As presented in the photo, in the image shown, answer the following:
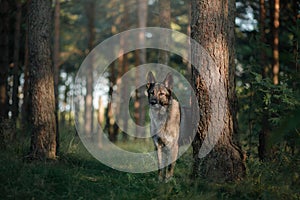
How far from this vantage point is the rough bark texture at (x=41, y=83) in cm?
986

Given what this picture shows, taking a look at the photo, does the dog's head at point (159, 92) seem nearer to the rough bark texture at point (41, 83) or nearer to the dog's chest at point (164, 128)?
the dog's chest at point (164, 128)

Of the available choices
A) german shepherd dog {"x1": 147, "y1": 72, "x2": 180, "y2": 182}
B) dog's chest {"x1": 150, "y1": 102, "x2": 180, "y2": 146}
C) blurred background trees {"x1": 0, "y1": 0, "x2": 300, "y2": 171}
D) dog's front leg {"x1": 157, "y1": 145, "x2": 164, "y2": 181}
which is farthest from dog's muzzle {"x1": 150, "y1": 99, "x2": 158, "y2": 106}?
blurred background trees {"x1": 0, "y1": 0, "x2": 300, "y2": 171}

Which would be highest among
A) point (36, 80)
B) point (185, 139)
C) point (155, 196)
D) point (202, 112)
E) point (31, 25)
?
point (31, 25)

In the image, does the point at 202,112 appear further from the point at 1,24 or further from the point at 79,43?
the point at 79,43

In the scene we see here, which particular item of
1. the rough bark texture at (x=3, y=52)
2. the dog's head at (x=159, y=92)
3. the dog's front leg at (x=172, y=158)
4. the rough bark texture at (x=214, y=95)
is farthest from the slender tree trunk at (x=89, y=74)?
the rough bark texture at (x=214, y=95)

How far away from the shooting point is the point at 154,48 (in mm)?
30047

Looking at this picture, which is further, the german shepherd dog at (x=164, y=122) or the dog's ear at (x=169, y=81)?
the dog's ear at (x=169, y=81)

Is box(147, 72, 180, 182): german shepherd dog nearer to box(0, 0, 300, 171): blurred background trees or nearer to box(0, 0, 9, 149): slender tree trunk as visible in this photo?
box(0, 0, 300, 171): blurred background trees

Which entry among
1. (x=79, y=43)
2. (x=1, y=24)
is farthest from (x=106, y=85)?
(x=1, y=24)

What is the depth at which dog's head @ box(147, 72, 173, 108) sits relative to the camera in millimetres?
9328

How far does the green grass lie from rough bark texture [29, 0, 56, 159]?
43.8 inches

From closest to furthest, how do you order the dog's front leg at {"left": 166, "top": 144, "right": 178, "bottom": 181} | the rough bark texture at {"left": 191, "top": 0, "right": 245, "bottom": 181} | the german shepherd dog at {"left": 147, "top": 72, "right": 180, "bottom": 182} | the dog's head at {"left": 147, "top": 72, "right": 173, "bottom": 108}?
the rough bark texture at {"left": 191, "top": 0, "right": 245, "bottom": 181}, the dog's front leg at {"left": 166, "top": 144, "right": 178, "bottom": 181}, the german shepherd dog at {"left": 147, "top": 72, "right": 180, "bottom": 182}, the dog's head at {"left": 147, "top": 72, "right": 173, "bottom": 108}

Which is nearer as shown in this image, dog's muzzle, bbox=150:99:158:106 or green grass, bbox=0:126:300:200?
green grass, bbox=0:126:300:200

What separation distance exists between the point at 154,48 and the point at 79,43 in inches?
231
